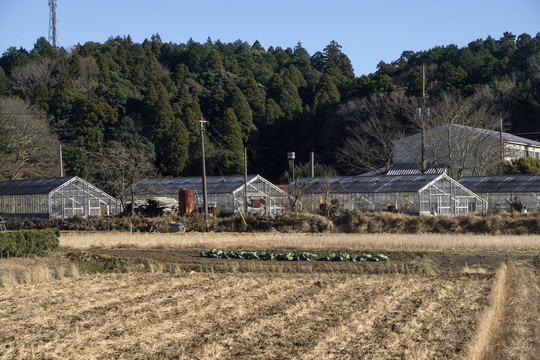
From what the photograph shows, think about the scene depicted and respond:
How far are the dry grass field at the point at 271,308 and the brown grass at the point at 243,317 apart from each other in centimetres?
2

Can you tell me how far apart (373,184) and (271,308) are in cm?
2958

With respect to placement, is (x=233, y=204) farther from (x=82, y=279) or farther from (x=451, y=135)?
(x=82, y=279)

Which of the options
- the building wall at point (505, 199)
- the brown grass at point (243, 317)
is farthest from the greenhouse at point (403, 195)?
the brown grass at point (243, 317)

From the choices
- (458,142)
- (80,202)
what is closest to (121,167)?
(80,202)

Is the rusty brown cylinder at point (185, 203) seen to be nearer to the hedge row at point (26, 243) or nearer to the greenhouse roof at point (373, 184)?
the greenhouse roof at point (373, 184)

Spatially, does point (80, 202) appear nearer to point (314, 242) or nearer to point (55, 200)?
point (55, 200)

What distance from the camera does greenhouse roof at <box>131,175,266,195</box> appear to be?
4478cm

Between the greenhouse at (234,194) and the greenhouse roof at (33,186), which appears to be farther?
the greenhouse at (234,194)

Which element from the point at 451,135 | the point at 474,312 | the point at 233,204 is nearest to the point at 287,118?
the point at 451,135

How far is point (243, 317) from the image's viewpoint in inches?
482

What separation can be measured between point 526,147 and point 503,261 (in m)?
42.0

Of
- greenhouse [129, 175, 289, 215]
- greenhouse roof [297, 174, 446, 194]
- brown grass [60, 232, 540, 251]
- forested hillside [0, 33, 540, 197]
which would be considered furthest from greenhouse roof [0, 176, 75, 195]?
greenhouse roof [297, 174, 446, 194]

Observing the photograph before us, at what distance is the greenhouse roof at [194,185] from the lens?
1763 inches

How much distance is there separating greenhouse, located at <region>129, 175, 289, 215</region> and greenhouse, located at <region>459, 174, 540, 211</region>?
12755mm
